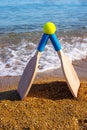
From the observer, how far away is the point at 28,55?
6.29 m

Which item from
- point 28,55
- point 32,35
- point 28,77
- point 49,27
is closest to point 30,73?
point 28,77

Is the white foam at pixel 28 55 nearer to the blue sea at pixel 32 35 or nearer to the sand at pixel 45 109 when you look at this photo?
the blue sea at pixel 32 35

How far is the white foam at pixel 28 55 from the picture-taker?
553 centimetres

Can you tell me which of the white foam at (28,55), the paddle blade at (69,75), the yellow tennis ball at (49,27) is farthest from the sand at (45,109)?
the white foam at (28,55)

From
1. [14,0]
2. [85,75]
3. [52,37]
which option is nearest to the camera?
[52,37]

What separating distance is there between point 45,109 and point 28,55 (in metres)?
2.76

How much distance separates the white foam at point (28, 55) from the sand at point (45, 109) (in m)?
1.19

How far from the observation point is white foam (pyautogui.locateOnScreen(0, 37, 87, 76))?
553cm

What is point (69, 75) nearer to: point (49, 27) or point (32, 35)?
point (49, 27)

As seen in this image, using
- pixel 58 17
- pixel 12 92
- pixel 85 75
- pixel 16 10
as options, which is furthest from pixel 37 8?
pixel 12 92

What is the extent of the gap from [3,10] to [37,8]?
142 cm

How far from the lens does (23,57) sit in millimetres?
6152

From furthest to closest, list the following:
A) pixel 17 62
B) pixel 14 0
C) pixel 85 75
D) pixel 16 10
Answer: pixel 14 0 → pixel 16 10 → pixel 17 62 → pixel 85 75

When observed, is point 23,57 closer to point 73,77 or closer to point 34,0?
point 73,77
